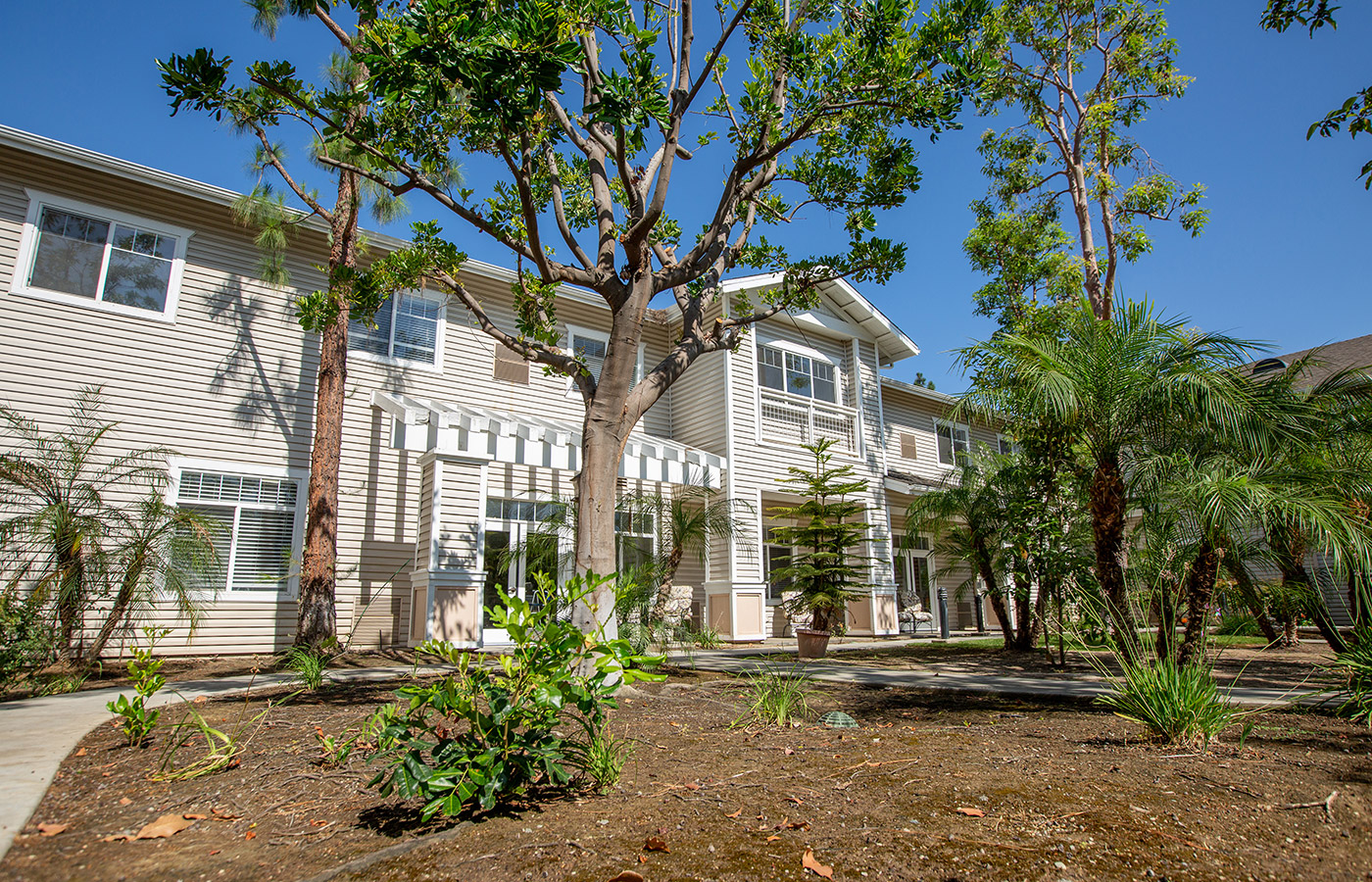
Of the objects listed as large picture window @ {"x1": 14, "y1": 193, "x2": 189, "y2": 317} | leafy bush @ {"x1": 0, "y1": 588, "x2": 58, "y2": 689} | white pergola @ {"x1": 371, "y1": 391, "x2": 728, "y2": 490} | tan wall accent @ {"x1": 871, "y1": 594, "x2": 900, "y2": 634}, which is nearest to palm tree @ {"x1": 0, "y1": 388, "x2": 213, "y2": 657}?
leafy bush @ {"x1": 0, "y1": 588, "x2": 58, "y2": 689}

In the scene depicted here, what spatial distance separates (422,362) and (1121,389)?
10073mm

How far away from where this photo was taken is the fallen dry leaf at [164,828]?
2451 millimetres

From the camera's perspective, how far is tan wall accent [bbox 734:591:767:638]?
13.0 meters

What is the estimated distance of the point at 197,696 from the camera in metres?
5.90

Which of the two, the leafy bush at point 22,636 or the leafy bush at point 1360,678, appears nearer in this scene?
the leafy bush at point 1360,678

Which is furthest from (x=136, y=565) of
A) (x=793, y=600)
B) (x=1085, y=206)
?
(x=1085, y=206)

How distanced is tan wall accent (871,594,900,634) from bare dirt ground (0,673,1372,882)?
11149 mm

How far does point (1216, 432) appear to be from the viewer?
234 inches

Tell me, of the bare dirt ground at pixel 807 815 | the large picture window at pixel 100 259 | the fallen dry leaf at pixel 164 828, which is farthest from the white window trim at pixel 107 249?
the fallen dry leaf at pixel 164 828

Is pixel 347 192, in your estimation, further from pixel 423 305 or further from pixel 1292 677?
pixel 1292 677

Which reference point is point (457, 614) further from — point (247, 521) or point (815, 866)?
point (815, 866)

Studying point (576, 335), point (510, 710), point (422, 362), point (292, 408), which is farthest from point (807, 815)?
point (576, 335)

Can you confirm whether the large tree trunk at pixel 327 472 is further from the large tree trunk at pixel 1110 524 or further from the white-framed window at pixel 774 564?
the large tree trunk at pixel 1110 524

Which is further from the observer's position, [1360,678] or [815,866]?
[1360,678]
